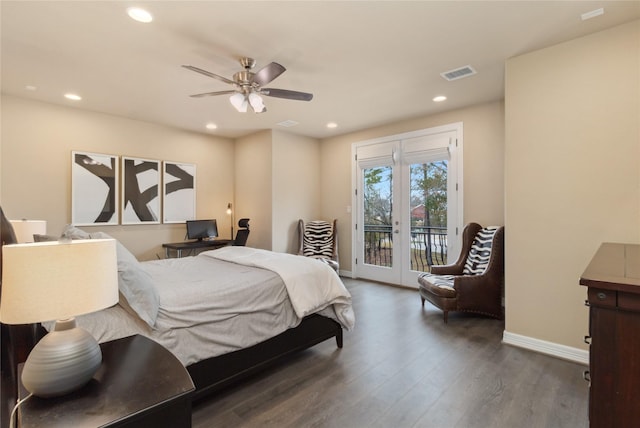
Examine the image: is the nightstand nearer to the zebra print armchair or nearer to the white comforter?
the white comforter

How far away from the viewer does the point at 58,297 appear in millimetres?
948

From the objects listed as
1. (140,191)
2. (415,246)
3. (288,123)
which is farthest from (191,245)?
(415,246)

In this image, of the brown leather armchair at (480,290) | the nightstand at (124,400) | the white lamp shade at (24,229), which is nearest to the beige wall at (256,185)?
the brown leather armchair at (480,290)

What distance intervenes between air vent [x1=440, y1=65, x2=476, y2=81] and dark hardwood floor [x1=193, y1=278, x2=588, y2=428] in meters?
2.75

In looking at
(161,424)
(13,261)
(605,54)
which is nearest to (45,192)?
(13,261)

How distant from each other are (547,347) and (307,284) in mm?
2233

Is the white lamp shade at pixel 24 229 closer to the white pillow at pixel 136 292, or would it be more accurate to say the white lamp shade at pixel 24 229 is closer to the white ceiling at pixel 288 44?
the white pillow at pixel 136 292

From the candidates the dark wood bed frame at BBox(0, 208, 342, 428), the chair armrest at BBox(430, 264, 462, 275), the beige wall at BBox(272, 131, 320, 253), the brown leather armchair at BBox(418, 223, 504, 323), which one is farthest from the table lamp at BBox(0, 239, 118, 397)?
the beige wall at BBox(272, 131, 320, 253)

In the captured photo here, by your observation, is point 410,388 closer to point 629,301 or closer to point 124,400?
point 629,301

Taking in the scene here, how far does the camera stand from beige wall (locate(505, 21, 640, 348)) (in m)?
2.42

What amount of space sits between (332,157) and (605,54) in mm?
4145

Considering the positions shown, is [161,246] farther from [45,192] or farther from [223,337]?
[223,337]

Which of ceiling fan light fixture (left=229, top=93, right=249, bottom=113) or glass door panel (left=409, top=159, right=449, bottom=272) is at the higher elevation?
ceiling fan light fixture (left=229, top=93, right=249, bottom=113)

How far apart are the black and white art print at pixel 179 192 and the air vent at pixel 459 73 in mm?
4292
